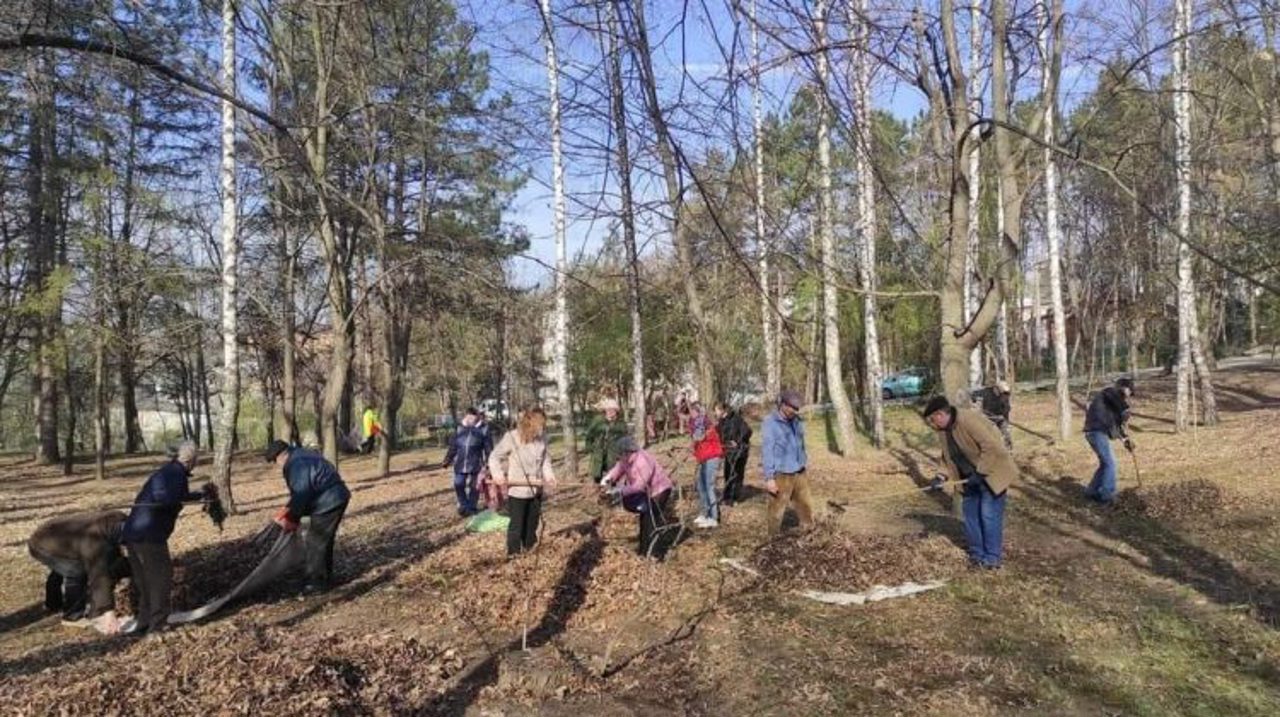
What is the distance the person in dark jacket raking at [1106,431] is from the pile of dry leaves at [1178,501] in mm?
211

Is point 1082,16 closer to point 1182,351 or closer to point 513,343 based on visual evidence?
point 1182,351

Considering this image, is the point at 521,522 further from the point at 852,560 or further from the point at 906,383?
the point at 906,383

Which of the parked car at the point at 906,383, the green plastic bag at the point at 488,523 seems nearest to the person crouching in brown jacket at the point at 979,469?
the green plastic bag at the point at 488,523

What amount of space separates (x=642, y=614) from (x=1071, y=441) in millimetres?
14294

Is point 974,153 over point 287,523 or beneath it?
over

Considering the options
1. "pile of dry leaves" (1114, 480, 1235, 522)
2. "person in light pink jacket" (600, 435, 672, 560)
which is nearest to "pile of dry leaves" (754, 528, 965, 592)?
"person in light pink jacket" (600, 435, 672, 560)

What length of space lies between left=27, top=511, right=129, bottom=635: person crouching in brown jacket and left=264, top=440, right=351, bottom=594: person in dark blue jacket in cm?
126

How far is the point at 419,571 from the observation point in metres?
8.91

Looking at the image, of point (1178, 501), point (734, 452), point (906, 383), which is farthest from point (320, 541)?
point (906, 383)

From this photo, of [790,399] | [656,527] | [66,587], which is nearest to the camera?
[66,587]

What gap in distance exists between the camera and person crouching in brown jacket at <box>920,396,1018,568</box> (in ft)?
25.8

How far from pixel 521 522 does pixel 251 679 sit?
3.66m

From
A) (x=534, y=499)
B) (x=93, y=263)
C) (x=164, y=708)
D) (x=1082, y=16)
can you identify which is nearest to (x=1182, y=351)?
(x=1082, y=16)

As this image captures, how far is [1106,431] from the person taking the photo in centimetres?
1128
